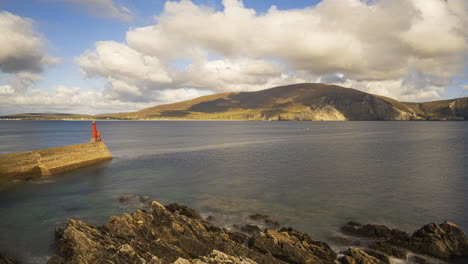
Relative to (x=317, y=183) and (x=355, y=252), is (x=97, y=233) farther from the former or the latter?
(x=317, y=183)

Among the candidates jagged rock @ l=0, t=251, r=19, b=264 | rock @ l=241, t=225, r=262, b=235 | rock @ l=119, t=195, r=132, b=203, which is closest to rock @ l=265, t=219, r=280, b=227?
rock @ l=241, t=225, r=262, b=235

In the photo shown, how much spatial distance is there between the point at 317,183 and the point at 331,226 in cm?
1174

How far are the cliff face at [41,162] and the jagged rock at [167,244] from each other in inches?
750

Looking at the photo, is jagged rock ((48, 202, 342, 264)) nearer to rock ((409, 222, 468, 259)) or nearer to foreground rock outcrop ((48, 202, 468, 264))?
foreground rock outcrop ((48, 202, 468, 264))

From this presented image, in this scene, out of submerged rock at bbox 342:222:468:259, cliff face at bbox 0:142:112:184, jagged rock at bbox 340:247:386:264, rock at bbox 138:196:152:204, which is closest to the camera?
jagged rock at bbox 340:247:386:264

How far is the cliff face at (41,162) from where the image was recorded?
90.9 ft

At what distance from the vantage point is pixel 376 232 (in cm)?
1526

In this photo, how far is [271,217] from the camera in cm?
1834

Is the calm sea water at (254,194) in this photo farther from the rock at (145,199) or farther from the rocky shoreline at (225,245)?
the rocky shoreline at (225,245)

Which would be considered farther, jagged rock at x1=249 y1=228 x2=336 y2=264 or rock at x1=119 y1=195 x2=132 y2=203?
rock at x1=119 y1=195 x2=132 y2=203

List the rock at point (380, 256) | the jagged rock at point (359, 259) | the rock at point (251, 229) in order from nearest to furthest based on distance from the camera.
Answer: the jagged rock at point (359, 259) < the rock at point (380, 256) < the rock at point (251, 229)

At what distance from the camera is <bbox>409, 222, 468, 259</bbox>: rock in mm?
13005

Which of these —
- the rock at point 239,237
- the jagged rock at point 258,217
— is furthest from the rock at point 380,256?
the jagged rock at point 258,217

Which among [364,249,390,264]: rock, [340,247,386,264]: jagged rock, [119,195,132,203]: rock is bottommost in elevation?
[119,195,132,203]: rock
